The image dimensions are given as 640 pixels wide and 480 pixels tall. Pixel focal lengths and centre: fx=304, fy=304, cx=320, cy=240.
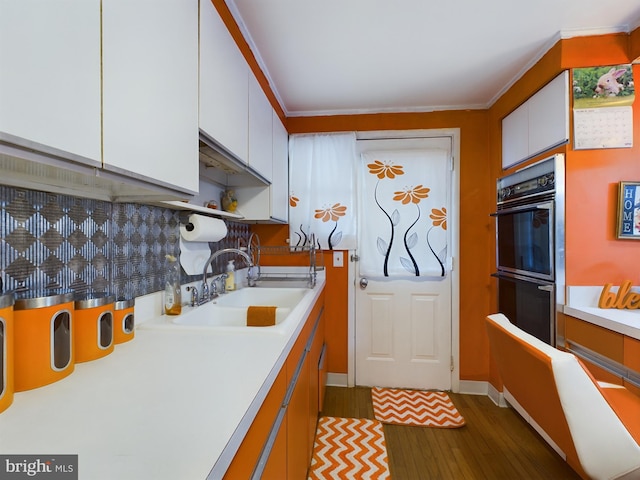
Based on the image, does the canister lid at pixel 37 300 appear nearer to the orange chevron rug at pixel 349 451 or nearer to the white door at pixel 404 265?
the orange chevron rug at pixel 349 451

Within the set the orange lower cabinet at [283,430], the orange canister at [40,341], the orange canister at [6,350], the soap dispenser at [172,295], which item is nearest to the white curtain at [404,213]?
the orange lower cabinet at [283,430]

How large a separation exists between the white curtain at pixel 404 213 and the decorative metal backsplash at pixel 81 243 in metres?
1.63

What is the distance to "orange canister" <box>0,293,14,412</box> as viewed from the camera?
0.58 meters

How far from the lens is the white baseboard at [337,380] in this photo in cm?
264

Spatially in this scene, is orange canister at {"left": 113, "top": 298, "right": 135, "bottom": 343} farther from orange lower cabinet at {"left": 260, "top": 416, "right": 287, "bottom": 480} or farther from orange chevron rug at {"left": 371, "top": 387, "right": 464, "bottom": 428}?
orange chevron rug at {"left": 371, "top": 387, "right": 464, "bottom": 428}

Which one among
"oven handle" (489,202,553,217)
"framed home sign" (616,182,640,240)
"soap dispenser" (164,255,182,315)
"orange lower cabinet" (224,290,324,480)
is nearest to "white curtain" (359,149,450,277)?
"oven handle" (489,202,553,217)

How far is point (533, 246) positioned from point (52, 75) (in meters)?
2.26

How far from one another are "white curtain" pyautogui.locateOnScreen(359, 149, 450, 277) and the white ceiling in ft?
1.70

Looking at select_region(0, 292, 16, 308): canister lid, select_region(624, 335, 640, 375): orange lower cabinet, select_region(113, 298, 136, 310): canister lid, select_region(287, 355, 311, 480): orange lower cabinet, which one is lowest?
select_region(287, 355, 311, 480): orange lower cabinet

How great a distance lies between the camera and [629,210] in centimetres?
162

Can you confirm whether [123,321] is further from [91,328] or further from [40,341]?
[40,341]

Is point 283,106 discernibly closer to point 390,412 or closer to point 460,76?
point 460,76

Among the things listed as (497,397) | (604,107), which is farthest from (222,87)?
(497,397)

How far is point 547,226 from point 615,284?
45 centimetres
